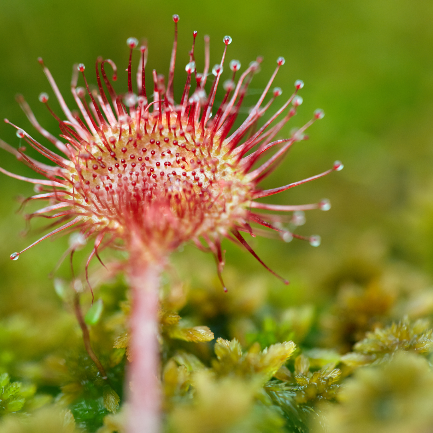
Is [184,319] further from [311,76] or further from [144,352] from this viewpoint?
[311,76]

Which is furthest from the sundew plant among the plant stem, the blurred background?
the blurred background

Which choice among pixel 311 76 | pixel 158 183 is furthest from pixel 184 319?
pixel 311 76

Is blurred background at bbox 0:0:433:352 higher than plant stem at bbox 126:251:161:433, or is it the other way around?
blurred background at bbox 0:0:433:352

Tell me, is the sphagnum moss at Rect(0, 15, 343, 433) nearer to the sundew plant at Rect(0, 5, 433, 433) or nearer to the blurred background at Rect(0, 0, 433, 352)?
the sundew plant at Rect(0, 5, 433, 433)

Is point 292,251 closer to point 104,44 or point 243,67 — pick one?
point 243,67

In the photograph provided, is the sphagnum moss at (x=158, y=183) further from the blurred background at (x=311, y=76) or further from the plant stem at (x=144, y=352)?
the blurred background at (x=311, y=76)

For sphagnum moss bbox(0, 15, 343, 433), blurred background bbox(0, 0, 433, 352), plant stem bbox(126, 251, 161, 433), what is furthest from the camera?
blurred background bbox(0, 0, 433, 352)

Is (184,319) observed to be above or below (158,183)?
below
